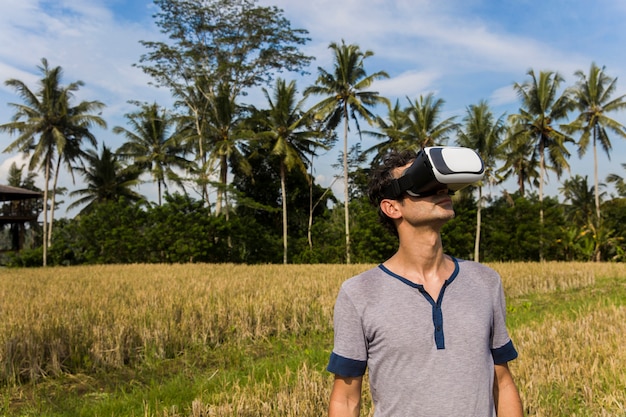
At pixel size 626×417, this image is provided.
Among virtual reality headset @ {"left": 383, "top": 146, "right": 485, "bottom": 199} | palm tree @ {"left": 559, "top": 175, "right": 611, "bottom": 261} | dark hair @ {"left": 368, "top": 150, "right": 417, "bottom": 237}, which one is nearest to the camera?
virtual reality headset @ {"left": 383, "top": 146, "right": 485, "bottom": 199}

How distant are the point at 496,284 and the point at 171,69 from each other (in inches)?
1352

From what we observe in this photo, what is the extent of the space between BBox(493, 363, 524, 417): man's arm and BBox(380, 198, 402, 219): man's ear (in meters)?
0.69

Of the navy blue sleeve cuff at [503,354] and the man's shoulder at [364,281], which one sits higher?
the man's shoulder at [364,281]

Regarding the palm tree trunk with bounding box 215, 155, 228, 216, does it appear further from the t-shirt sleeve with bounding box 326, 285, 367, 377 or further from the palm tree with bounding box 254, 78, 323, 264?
the t-shirt sleeve with bounding box 326, 285, 367, 377

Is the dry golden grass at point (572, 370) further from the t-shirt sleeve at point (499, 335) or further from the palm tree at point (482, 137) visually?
the palm tree at point (482, 137)

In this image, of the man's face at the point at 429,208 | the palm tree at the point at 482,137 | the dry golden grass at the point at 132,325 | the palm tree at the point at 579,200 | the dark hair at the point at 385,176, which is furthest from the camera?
the palm tree at the point at 579,200

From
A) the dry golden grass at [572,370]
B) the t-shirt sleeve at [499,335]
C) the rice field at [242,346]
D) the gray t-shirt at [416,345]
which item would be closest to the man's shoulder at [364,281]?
the gray t-shirt at [416,345]

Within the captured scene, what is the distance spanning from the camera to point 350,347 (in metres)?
1.66

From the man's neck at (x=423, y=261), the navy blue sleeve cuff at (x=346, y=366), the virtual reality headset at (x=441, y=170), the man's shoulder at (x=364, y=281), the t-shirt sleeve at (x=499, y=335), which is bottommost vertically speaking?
the navy blue sleeve cuff at (x=346, y=366)

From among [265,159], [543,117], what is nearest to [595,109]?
[543,117]

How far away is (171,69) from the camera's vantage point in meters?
33.1

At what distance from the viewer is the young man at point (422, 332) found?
5.37 ft

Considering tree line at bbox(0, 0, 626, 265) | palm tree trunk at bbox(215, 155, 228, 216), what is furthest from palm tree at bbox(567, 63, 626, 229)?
palm tree trunk at bbox(215, 155, 228, 216)

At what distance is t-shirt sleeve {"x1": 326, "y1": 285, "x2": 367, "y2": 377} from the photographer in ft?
5.43
